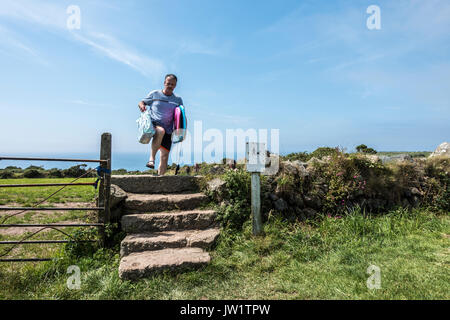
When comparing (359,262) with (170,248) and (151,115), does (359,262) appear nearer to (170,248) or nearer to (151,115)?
(170,248)

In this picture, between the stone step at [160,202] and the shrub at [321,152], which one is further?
the shrub at [321,152]

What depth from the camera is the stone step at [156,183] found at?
226 inches

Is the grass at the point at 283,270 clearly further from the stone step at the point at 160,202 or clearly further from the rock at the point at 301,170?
the rock at the point at 301,170

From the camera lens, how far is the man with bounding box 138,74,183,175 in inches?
232

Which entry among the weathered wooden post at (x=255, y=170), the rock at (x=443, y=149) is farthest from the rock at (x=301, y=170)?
the rock at (x=443, y=149)

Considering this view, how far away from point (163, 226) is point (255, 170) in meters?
1.93

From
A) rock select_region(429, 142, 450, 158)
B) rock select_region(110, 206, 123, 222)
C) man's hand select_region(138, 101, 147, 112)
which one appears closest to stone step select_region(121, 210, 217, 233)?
rock select_region(110, 206, 123, 222)

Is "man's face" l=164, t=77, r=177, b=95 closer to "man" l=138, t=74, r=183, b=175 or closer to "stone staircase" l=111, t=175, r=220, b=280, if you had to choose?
"man" l=138, t=74, r=183, b=175

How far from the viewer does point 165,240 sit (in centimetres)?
446

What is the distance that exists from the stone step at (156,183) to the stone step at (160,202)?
23 centimetres

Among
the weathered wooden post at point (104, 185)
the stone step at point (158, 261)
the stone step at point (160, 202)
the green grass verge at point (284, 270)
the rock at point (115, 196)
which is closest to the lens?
the green grass verge at point (284, 270)
